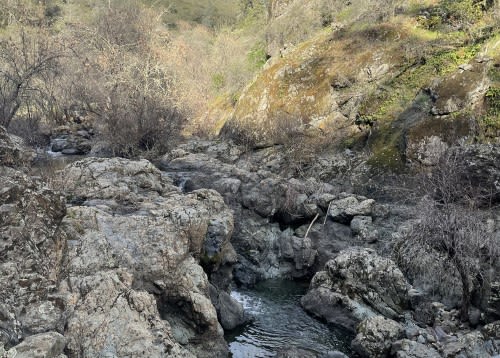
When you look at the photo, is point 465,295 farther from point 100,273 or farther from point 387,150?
point 387,150

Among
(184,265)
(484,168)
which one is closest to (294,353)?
(184,265)

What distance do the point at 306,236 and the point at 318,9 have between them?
82.5 ft

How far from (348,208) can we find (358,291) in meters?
5.96

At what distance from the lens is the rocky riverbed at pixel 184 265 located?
7.39 meters

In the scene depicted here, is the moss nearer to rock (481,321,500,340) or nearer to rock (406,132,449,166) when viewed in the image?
rock (406,132,449,166)

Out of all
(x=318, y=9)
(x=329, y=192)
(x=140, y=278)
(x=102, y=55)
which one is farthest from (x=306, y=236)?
(x=102, y=55)

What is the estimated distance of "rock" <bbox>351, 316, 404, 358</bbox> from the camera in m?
11.0

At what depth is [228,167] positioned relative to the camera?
75.7 feet

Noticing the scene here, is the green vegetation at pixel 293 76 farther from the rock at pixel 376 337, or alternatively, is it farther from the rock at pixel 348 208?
the rock at pixel 376 337

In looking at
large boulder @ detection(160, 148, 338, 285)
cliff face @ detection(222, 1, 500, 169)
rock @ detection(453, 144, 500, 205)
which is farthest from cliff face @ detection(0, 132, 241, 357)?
cliff face @ detection(222, 1, 500, 169)

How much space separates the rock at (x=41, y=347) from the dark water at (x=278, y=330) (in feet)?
19.1

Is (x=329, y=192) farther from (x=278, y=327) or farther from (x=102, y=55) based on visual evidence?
(x=102, y=55)

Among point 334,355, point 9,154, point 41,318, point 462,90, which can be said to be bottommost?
point 334,355

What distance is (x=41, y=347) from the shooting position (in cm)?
611
